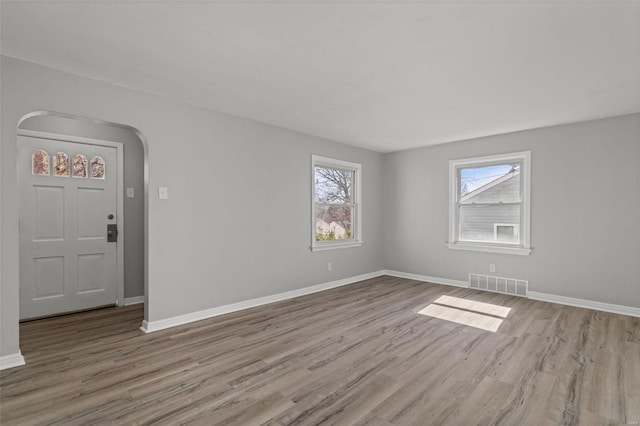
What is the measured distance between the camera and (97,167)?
13.7 ft

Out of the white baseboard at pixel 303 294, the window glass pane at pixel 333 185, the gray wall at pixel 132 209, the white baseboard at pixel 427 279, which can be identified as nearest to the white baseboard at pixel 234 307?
the white baseboard at pixel 303 294

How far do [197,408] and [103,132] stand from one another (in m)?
3.78

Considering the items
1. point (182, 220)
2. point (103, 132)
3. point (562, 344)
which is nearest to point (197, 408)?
point (182, 220)

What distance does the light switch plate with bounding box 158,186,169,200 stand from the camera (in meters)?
3.41

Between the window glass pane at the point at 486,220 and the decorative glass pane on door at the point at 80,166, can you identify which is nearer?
the decorative glass pane on door at the point at 80,166

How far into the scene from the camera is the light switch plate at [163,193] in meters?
3.41

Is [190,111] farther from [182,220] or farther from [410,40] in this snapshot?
[410,40]

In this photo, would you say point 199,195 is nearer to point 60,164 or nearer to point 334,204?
point 60,164

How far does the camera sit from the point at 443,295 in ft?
15.8

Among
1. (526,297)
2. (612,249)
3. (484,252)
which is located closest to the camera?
(612,249)

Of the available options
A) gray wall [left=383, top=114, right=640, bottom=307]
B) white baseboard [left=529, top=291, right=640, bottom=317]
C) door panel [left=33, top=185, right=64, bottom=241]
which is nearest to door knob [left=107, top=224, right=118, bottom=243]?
door panel [left=33, top=185, right=64, bottom=241]

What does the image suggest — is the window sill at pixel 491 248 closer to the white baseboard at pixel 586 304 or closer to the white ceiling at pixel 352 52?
the white baseboard at pixel 586 304

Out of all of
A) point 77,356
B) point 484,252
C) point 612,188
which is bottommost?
point 77,356

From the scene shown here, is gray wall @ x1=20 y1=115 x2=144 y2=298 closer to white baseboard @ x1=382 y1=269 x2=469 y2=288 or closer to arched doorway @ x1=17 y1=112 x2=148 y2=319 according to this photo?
arched doorway @ x1=17 y1=112 x2=148 y2=319
